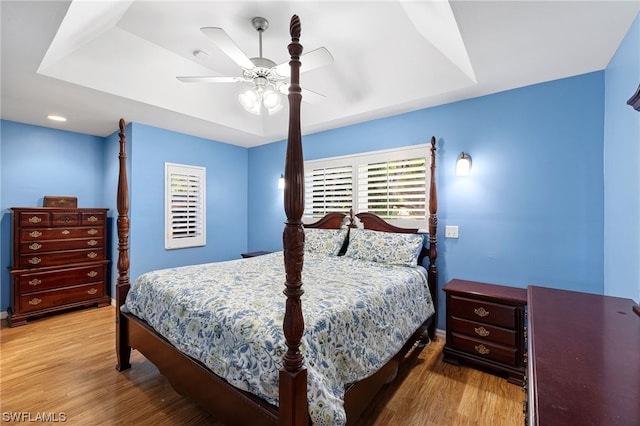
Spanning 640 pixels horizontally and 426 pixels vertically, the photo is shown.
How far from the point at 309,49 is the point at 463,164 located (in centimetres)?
188

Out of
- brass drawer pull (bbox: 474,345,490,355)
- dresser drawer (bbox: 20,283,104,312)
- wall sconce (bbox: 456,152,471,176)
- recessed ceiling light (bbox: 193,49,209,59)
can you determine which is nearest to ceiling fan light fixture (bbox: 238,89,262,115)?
recessed ceiling light (bbox: 193,49,209,59)

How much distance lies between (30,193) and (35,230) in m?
0.71

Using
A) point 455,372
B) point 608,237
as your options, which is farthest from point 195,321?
point 608,237

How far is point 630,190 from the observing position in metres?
1.79

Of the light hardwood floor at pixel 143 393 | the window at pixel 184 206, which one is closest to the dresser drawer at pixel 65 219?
the window at pixel 184 206

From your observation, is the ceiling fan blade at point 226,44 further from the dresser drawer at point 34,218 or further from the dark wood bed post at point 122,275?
the dresser drawer at point 34,218

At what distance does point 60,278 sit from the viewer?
361cm

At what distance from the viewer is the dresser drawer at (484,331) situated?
2.27 meters

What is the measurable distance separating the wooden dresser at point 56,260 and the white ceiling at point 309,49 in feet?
4.14

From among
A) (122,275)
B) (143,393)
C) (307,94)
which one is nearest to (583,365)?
(307,94)

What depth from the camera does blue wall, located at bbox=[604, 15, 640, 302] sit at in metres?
1.71

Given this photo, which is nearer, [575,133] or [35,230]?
[575,133]

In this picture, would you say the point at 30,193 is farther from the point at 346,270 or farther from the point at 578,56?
the point at 578,56

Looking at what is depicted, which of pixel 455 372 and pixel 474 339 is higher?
pixel 474 339
